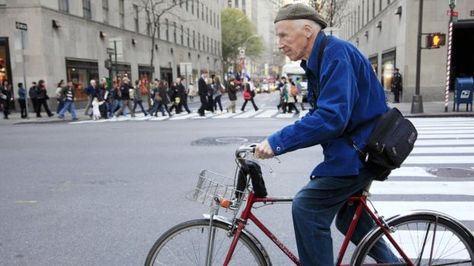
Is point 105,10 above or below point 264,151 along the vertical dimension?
above

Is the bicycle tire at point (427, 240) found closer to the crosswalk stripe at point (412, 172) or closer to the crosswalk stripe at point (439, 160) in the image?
the crosswalk stripe at point (412, 172)

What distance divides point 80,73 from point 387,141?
2765cm

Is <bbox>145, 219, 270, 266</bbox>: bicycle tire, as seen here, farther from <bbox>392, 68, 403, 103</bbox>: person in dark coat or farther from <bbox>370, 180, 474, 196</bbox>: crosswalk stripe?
<bbox>392, 68, 403, 103</bbox>: person in dark coat

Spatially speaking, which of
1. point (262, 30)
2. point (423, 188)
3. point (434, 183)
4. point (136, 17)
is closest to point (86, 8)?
point (136, 17)

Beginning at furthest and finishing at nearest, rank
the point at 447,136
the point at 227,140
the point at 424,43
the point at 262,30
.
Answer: the point at 262,30 < the point at 424,43 < the point at 227,140 < the point at 447,136

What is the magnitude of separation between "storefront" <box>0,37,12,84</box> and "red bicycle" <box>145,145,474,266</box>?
2498cm

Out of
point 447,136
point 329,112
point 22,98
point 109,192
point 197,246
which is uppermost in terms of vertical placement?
point 329,112

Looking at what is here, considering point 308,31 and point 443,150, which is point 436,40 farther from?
point 308,31

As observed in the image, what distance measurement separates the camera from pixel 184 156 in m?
9.04

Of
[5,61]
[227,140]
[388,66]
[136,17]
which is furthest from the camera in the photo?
[136,17]

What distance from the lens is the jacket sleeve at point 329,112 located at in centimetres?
225

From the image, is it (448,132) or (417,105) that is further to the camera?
(417,105)

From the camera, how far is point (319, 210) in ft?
8.17

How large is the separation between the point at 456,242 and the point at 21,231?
437 cm
